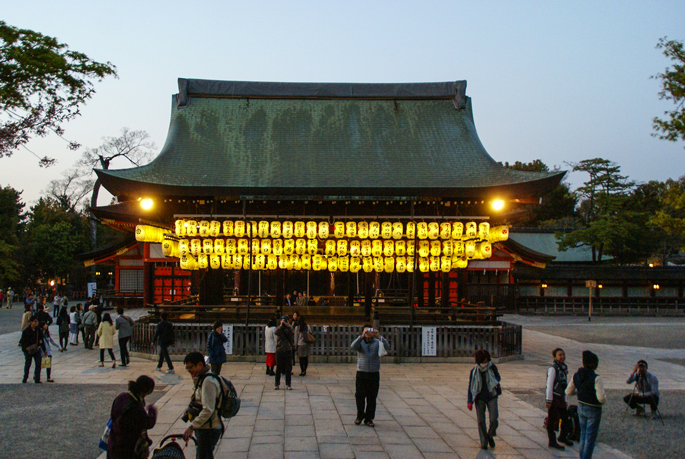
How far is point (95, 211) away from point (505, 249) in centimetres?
2405

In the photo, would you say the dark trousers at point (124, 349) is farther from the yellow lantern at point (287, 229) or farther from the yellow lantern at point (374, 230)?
the yellow lantern at point (374, 230)

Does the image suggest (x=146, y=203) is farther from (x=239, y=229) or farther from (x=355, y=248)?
(x=355, y=248)

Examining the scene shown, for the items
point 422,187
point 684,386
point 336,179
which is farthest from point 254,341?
point 684,386

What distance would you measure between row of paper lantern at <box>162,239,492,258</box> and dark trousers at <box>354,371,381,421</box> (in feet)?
27.6

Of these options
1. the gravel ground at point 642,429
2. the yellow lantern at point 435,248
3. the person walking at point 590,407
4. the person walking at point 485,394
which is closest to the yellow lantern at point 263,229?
the yellow lantern at point 435,248

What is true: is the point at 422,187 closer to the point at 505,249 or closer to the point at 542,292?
the point at 505,249

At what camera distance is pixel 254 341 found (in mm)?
15984

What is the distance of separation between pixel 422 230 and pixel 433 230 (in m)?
0.37

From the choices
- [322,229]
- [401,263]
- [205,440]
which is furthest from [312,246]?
[205,440]

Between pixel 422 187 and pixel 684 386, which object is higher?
pixel 422 187

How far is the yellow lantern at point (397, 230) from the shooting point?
54.9ft

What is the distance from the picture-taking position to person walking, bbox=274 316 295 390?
466 inches

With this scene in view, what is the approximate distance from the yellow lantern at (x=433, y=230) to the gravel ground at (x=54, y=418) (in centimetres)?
947

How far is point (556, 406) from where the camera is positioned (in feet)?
26.7
